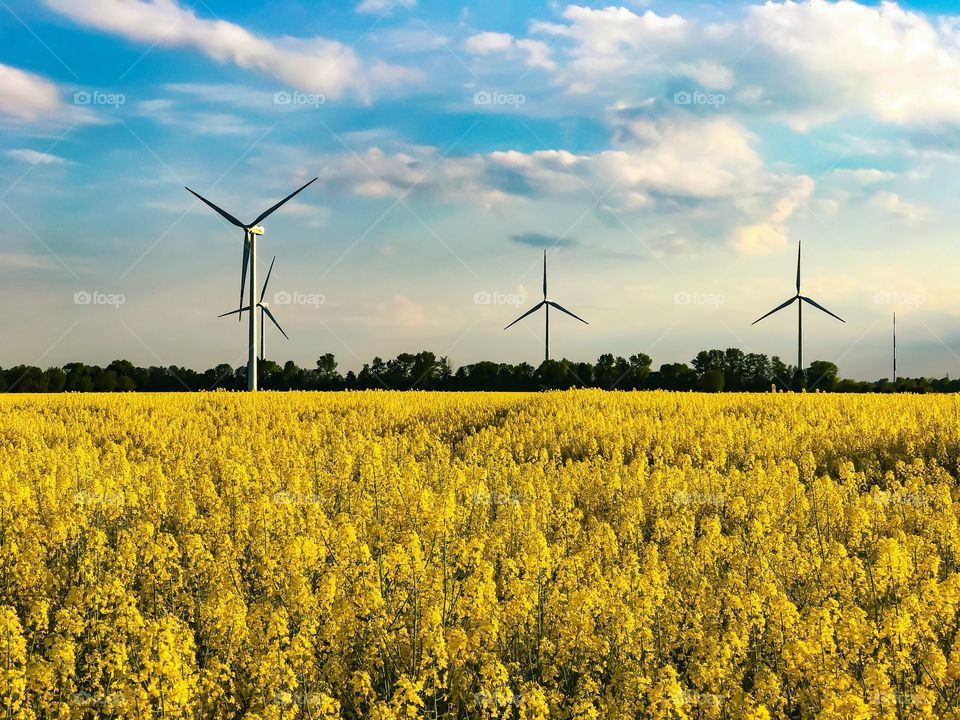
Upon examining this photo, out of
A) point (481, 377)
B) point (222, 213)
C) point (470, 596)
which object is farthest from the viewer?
point (481, 377)

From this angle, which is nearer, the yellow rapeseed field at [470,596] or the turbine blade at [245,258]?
the yellow rapeseed field at [470,596]

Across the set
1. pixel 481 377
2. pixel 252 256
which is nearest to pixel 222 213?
pixel 252 256

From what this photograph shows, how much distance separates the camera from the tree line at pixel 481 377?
5444 cm

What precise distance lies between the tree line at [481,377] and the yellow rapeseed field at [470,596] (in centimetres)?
4426

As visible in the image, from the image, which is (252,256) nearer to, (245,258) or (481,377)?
(245,258)

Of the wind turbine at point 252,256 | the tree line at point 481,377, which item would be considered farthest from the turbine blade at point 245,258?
the tree line at point 481,377

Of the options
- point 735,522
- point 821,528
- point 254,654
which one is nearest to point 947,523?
point 821,528

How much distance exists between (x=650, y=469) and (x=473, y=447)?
3.85m

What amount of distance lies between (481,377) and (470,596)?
56.0 meters

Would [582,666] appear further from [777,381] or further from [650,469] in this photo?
[777,381]

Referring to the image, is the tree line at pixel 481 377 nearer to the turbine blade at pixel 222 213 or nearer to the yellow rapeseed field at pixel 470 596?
the turbine blade at pixel 222 213

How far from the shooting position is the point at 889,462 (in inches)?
637

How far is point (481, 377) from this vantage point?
61.2m

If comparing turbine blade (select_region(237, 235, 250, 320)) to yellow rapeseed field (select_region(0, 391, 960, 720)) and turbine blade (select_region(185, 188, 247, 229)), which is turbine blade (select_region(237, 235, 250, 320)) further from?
yellow rapeseed field (select_region(0, 391, 960, 720))
